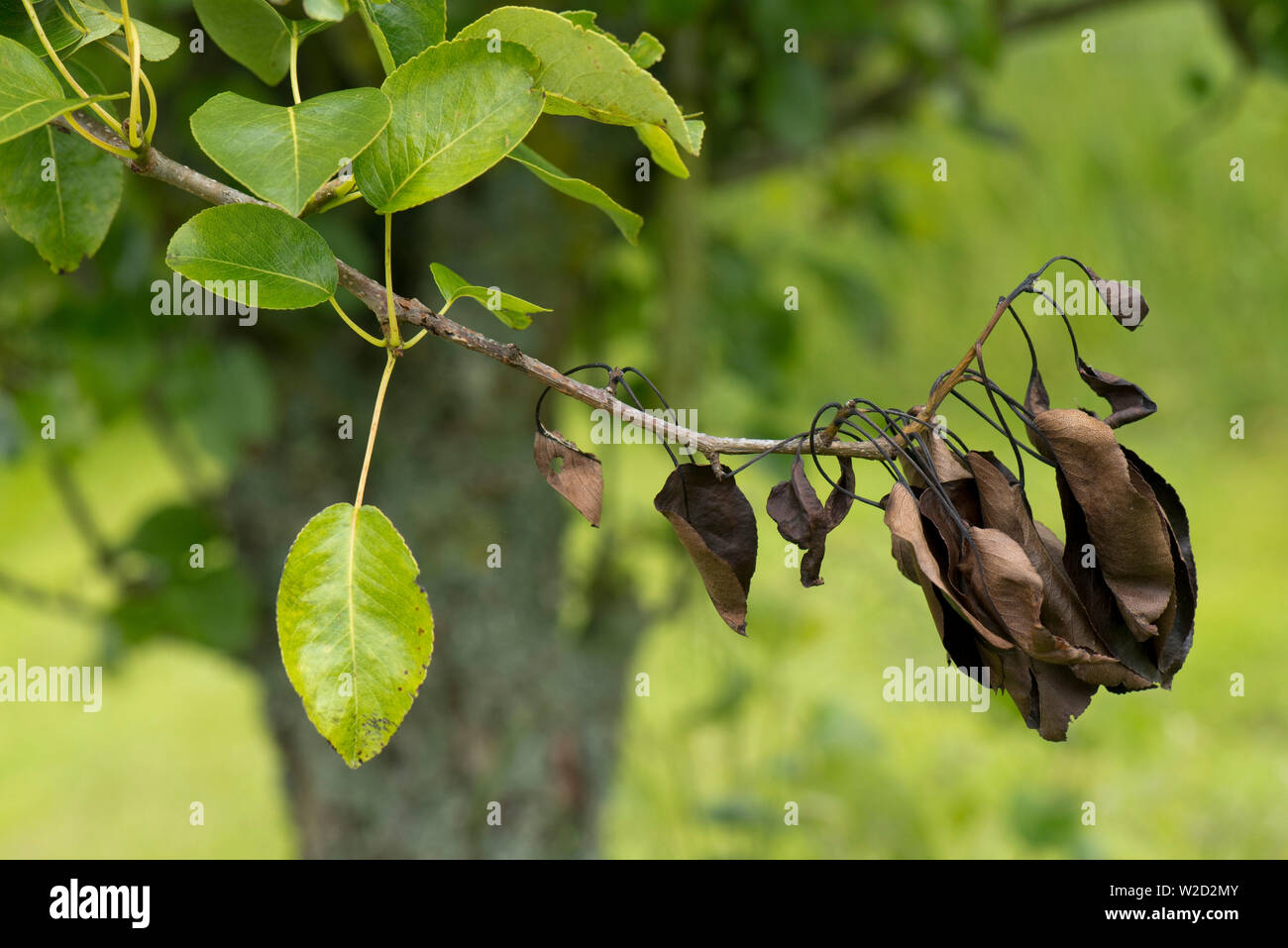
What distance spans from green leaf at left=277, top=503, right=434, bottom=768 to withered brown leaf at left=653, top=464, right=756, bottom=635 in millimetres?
50

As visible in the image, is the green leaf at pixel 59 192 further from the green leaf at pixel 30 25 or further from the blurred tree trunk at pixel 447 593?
the blurred tree trunk at pixel 447 593

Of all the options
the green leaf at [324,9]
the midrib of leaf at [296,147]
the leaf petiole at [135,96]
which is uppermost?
the green leaf at [324,9]

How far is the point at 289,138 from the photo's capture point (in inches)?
7.7

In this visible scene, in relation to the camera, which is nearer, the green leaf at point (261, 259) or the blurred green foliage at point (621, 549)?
the green leaf at point (261, 259)

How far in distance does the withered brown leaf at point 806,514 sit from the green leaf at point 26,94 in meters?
0.14

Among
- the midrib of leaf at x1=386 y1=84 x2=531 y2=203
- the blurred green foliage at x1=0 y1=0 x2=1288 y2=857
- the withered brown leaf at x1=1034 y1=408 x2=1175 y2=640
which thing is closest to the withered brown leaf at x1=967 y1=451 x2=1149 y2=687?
the withered brown leaf at x1=1034 y1=408 x2=1175 y2=640

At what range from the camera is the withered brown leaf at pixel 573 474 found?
0.70 ft

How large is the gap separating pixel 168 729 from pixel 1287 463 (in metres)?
2.04

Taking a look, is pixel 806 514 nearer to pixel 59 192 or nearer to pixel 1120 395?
pixel 1120 395

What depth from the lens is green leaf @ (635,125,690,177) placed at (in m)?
0.23

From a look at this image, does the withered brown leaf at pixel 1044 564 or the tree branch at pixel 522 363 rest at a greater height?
the tree branch at pixel 522 363

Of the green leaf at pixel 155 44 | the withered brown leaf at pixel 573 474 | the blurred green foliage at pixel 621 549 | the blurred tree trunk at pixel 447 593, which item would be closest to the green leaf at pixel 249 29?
the green leaf at pixel 155 44

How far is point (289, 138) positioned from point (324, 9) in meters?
0.03

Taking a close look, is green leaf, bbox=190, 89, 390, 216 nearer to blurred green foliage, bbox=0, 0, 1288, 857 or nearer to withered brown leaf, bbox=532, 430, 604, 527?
withered brown leaf, bbox=532, 430, 604, 527
